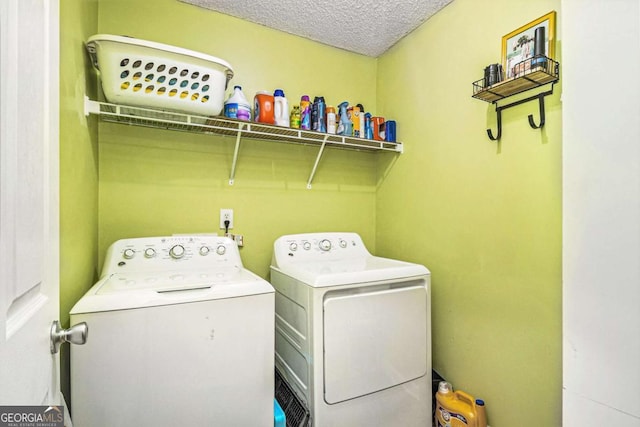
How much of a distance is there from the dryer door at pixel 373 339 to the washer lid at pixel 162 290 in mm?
404

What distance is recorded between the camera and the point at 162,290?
1.19 meters

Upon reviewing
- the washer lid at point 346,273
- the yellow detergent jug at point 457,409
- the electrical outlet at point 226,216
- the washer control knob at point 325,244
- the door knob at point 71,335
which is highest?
the electrical outlet at point 226,216

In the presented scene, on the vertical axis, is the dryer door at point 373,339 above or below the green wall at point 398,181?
below

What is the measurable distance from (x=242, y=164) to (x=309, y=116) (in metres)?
0.56

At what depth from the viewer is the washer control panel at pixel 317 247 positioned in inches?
75.5

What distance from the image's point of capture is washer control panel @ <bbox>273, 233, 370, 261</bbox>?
1918mm

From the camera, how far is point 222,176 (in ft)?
6.59

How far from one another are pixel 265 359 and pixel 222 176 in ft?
4.01

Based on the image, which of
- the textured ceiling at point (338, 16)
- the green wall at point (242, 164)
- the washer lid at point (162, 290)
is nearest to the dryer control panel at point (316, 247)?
the green wall at point (242, 164)

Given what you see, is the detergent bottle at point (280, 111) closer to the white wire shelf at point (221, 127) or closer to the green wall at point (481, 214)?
the white wire shelf at point (221, 127)

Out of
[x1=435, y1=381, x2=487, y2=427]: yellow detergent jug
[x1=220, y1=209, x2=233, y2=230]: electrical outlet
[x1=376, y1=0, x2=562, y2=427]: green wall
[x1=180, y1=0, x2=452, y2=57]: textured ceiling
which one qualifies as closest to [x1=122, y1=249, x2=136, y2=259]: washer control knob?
[x1=220, y1=209, x2=233, y2=230]: electrical outlet

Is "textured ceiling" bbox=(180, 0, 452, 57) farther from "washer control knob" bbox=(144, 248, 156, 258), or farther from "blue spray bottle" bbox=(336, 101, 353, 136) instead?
"washer control knob" bbox=(144, 248, 156, 258)

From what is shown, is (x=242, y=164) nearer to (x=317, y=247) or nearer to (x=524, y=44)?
(x=317, y=247)

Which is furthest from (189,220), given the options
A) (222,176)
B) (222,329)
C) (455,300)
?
(455,300)
